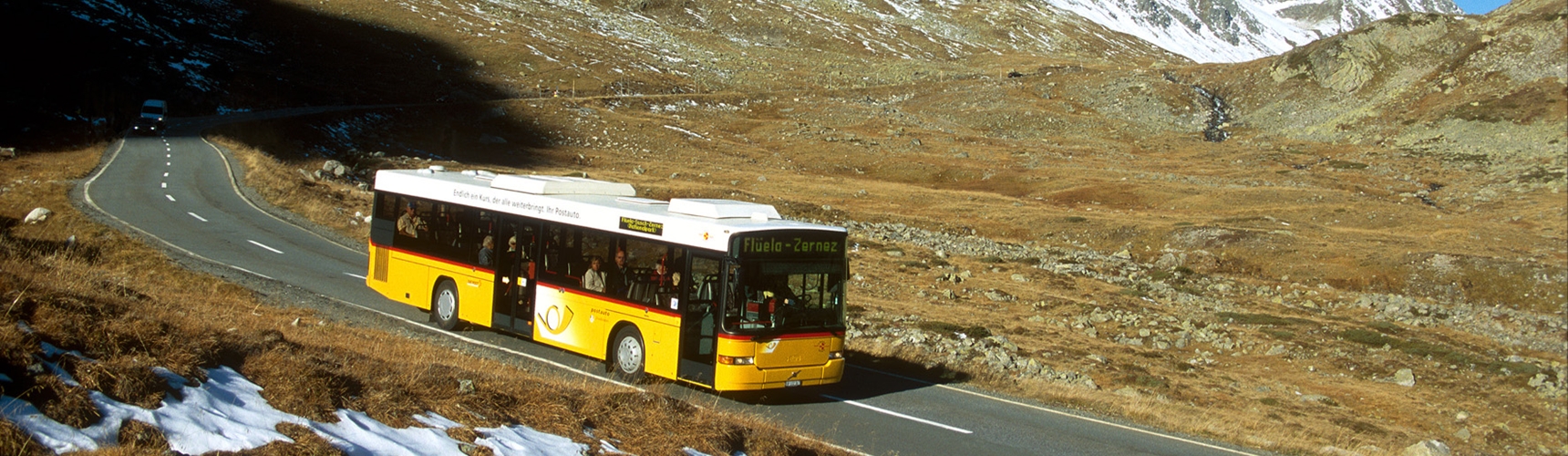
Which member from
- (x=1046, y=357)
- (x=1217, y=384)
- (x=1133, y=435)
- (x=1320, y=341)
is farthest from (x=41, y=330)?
(x=1320, y=341)

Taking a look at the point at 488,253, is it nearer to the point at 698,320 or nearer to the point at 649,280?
the point at 649,280

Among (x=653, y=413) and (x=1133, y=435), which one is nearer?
(x=653, y=413)

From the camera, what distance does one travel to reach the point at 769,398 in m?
15.4

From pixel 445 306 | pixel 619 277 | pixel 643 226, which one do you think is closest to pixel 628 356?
pixel 619 277

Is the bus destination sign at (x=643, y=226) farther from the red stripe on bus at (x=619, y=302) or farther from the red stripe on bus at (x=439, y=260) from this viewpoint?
the red stripe on bus at (x=439, y=260)

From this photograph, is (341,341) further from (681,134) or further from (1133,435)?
(681,134)

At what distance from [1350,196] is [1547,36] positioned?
2754 centimetres

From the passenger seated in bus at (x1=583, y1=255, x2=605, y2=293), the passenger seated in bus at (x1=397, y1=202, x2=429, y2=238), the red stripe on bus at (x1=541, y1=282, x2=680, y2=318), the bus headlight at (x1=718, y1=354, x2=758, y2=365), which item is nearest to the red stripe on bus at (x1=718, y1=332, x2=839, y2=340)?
the bus headlight at (x1=718, y1=354, x2=758, y2=365)

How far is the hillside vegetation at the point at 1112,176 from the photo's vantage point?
25.5 m

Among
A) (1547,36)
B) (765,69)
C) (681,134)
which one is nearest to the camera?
(1547,36)

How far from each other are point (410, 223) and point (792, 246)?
8809 mm

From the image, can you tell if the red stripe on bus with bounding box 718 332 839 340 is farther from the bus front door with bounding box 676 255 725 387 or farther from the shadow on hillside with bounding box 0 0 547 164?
the shadow on hillside with bounding box 0 0 547 164

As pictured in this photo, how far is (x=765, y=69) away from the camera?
12862cm

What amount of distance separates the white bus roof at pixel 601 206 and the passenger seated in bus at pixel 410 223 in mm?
366
